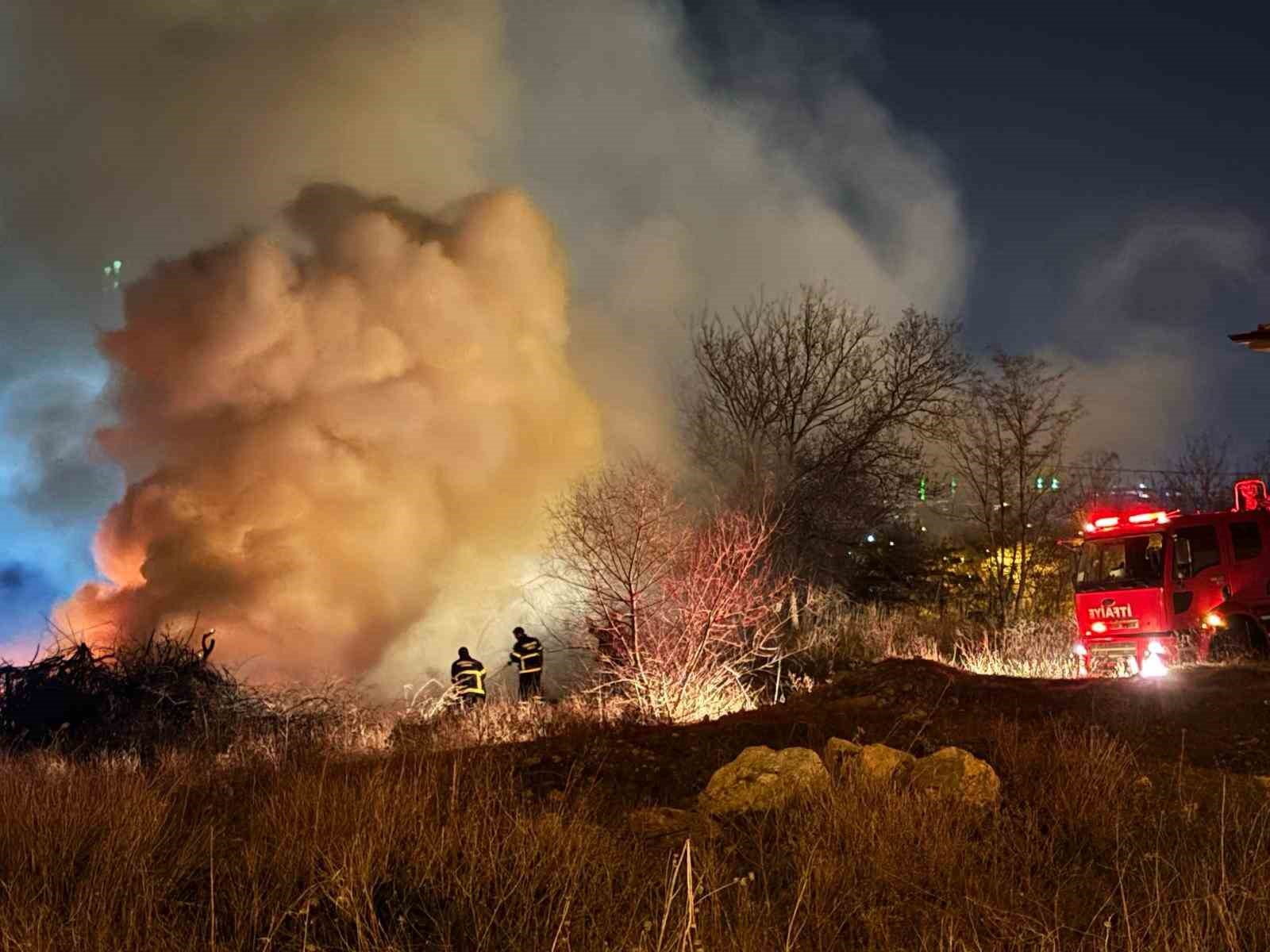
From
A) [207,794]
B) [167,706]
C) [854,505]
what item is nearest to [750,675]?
[167,706]

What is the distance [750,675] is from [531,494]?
1028cm

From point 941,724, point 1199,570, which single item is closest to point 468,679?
point 941,724

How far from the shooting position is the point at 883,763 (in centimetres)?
599

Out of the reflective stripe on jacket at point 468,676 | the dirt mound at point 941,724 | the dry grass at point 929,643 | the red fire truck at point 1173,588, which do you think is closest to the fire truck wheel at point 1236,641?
the red fire truck at point 1173,588

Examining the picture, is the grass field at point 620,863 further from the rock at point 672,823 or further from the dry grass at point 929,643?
the dry grass at point 929,643

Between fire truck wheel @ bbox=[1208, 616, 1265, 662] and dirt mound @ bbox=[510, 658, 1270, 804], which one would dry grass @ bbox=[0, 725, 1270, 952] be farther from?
fire truck wheel @ bbox=[1208, 616, 1265, 662]

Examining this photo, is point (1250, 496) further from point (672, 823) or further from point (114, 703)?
point (114, 703)

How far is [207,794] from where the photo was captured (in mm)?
6934

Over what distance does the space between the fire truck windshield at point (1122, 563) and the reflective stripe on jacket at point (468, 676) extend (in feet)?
26.8

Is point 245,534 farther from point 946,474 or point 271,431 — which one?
point 946,474

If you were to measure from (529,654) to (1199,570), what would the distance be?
9.07m

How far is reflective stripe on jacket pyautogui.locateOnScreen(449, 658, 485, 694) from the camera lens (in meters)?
13.4

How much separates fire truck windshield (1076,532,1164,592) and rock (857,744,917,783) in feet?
27.0

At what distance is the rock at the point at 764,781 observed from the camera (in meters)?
5.79
